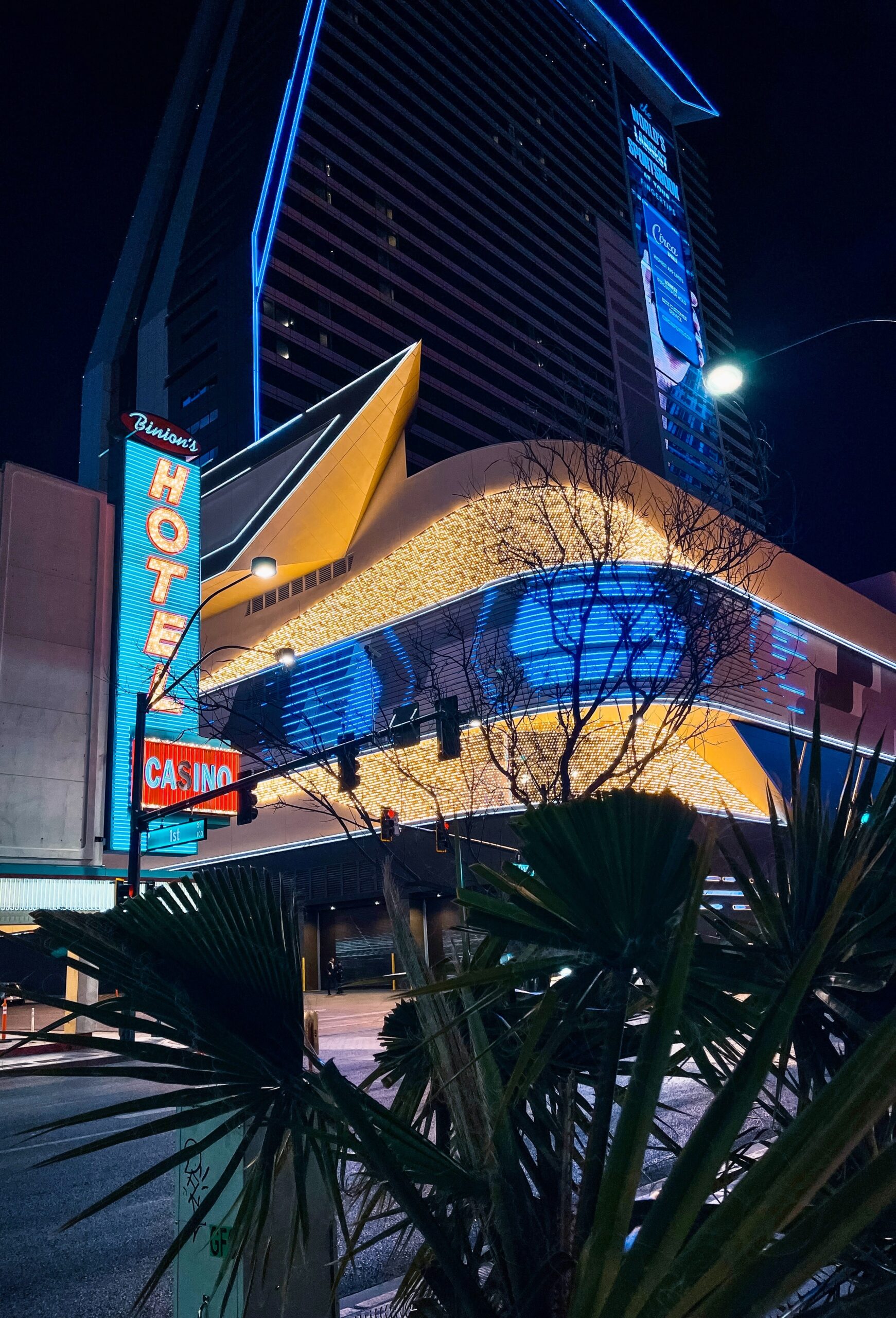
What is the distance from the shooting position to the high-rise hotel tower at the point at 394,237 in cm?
8181

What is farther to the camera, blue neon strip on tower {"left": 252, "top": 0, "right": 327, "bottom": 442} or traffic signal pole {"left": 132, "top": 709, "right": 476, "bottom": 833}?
blue neon strip on tower {"left": 252, "top": 0, "right": 327, "bottom": 442}

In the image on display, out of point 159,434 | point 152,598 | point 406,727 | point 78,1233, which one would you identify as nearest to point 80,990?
point 152,598

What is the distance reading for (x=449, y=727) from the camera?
14773mm

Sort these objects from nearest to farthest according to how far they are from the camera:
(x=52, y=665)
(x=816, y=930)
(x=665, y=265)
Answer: (x=816, y=930)
(x=52, y=665)
(x=665, y=265)

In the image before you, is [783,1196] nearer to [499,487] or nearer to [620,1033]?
[620,1033]

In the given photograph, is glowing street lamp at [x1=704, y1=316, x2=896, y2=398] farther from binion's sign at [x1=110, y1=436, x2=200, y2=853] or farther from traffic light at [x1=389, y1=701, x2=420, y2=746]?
binion's sign at [x1=110, y1=436, x2=200, y2=853]

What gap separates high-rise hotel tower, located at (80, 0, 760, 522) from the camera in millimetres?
81812

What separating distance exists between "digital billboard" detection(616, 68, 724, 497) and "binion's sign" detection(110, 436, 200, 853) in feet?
314

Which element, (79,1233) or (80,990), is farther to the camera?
(80,990)

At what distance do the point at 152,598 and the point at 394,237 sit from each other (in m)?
76.1

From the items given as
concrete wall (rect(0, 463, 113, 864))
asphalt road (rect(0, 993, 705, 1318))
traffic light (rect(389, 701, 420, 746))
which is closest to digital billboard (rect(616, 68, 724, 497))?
concrete wall (rect(0, 463, 113, 864))

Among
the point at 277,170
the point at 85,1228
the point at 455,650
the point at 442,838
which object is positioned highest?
the point at 277,170

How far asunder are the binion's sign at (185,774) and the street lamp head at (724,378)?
1458cm

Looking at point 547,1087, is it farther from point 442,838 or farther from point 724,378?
point 442,838
